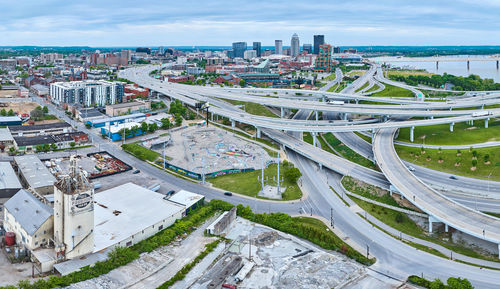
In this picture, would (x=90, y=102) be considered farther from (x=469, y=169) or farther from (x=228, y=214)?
(x=469, y=169)

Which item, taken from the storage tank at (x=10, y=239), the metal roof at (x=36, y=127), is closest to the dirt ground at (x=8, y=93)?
the metal roof at (x=36, y=127)

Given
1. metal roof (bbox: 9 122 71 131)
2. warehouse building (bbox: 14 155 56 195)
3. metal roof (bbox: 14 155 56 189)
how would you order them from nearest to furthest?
warehouse building (bbox: 14 155 56 195) < metal roof (bbox: 14 155 56 189) < metal roof (bbox: 9 122 71 131)

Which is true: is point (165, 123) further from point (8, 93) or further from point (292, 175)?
point (8, 93)

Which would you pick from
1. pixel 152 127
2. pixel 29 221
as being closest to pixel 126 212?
pixel 29 221

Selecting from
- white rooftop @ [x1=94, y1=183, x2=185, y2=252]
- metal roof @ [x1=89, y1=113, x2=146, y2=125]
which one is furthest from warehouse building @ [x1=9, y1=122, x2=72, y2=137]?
white rooftop @ [x1=94, y1=183, x2=185, y2=252]

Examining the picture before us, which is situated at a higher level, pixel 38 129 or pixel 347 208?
pixel 38 129

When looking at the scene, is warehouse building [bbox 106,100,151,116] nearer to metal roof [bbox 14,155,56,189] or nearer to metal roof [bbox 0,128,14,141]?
metal roof [bbox 0,128,14,141]
